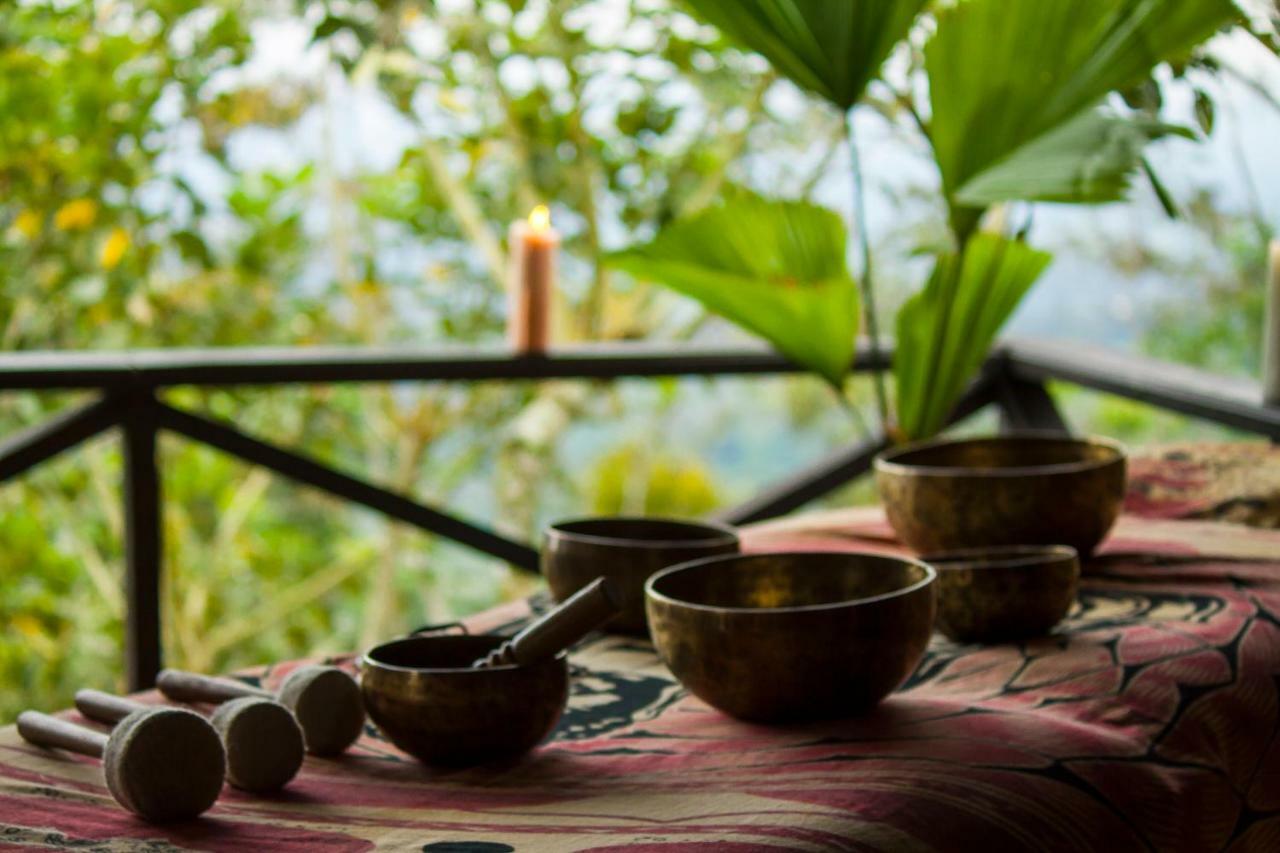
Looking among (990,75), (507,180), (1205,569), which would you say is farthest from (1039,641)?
(507,180)

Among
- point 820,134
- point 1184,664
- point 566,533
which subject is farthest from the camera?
point 820,134

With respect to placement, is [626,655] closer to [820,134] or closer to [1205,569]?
[1205,569]

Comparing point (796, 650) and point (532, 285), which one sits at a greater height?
point (532, 285)

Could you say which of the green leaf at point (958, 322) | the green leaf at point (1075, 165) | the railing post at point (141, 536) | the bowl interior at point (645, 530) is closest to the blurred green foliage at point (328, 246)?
the railing post at point (141, 536)

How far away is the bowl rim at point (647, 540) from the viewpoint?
3.73 feet

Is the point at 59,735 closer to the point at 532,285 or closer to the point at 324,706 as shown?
the point at 324,706

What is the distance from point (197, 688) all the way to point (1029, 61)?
3.50 ft

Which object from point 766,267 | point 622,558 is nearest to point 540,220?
point 766,267

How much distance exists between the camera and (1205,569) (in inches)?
49.9

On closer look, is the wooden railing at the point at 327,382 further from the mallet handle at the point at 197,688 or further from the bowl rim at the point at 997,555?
the mallet handle at the point at 197,688

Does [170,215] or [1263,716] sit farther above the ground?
[170,215]

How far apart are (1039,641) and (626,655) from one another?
31cm

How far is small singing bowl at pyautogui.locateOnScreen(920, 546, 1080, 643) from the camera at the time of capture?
1084 millimetres

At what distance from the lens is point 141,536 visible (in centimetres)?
197
